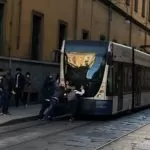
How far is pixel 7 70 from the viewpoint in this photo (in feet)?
83.3

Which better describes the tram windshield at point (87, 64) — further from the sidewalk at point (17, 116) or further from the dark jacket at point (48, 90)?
the sidewalk at point (17, 116)

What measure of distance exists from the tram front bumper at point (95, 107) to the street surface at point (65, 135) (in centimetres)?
44

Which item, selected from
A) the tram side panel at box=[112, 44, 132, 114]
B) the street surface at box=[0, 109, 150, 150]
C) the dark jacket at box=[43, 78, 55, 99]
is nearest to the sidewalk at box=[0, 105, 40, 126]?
the street surface at box=[0, 109, 150, 150]

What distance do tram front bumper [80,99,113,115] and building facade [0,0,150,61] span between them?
546cm

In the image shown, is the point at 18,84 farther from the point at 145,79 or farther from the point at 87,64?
the point at 145,79

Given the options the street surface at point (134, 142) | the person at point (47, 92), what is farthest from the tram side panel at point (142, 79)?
the street surface at point (134, 142)

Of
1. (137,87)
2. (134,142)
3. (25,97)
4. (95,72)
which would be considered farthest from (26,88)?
(134,142)

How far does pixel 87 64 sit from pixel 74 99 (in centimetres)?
159

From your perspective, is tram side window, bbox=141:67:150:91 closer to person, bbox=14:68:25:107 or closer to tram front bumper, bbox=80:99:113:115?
person, bbox=14:68:25:107

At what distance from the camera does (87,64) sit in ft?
73.5

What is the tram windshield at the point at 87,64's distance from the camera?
22234 mm

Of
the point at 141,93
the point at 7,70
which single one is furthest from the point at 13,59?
the point at 141,93

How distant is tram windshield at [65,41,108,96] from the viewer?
72.9 ft

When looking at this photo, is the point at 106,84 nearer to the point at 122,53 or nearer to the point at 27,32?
the point at 122,53
